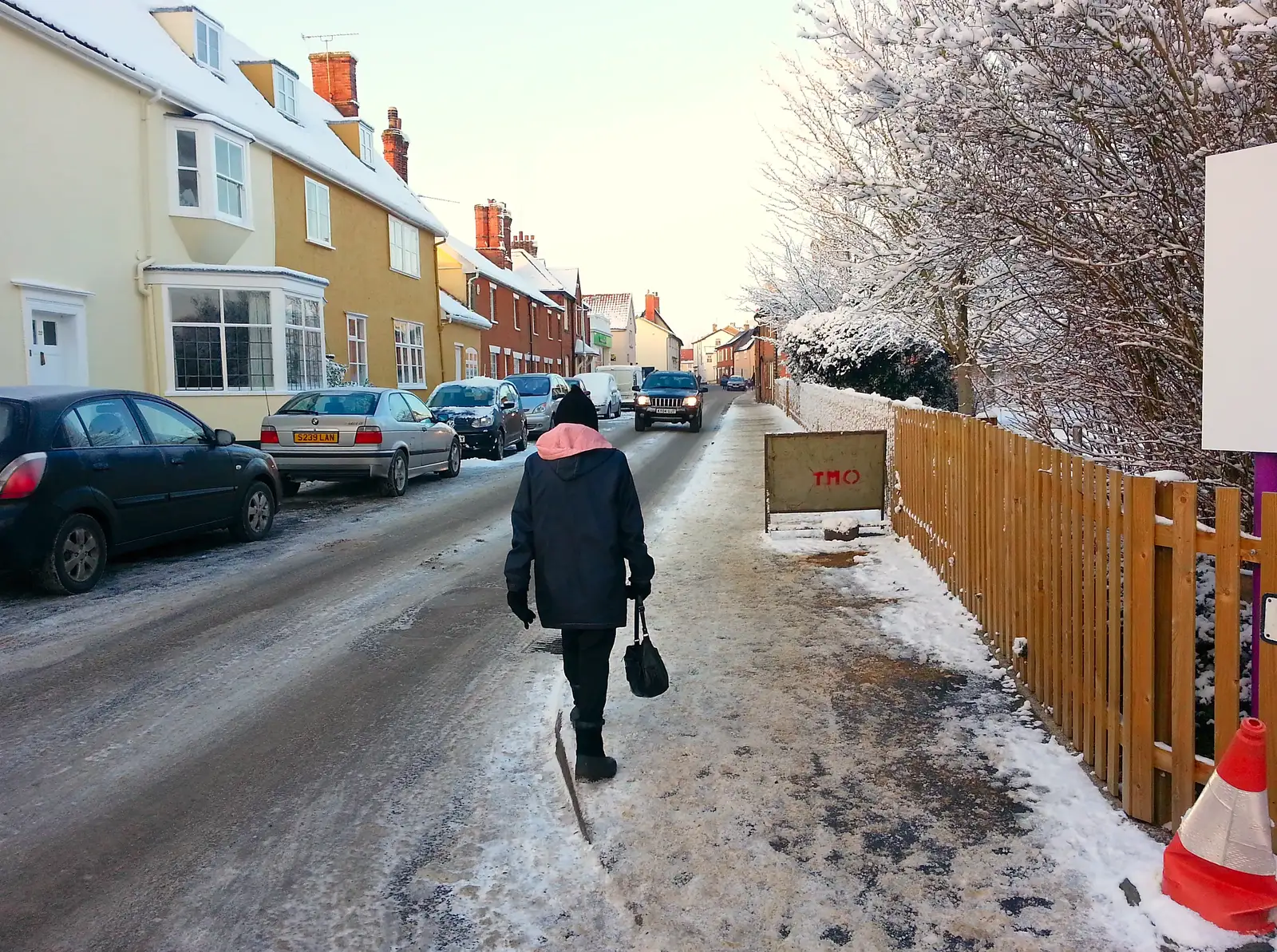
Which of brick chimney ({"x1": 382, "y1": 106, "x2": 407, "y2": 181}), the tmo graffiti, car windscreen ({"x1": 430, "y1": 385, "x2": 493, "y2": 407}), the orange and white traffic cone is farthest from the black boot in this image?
brick chimney ({"x1": 382, "y1": 106, "x2": 407, "y2": 181})

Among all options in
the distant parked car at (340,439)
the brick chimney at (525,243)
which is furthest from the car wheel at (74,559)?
the brick chimney at (525,243)

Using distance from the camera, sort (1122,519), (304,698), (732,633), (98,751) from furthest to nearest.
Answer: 1. (732,633)
2. (304,698)
3. (98,751)
4. (1122,519)

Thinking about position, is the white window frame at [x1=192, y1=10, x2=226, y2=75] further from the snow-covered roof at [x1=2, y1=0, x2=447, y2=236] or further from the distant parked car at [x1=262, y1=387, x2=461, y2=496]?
the distant parked car at [x1=262, y1=387, x2=461, y2=496]

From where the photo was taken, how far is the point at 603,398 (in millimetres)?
32625

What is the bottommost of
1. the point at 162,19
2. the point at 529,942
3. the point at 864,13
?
the point at 529,942

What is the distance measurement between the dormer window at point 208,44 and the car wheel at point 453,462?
1125 centimetres

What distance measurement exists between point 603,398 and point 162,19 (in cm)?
1708

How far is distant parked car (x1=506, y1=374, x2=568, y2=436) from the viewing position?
24016 mm

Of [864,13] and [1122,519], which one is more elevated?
[864,13]

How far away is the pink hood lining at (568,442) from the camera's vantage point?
3.92 meters

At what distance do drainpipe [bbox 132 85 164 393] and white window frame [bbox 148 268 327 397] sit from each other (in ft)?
0.61

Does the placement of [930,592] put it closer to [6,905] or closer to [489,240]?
[6,905]

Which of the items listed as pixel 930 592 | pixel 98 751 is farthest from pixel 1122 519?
pixel 98 751

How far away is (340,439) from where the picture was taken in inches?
512
